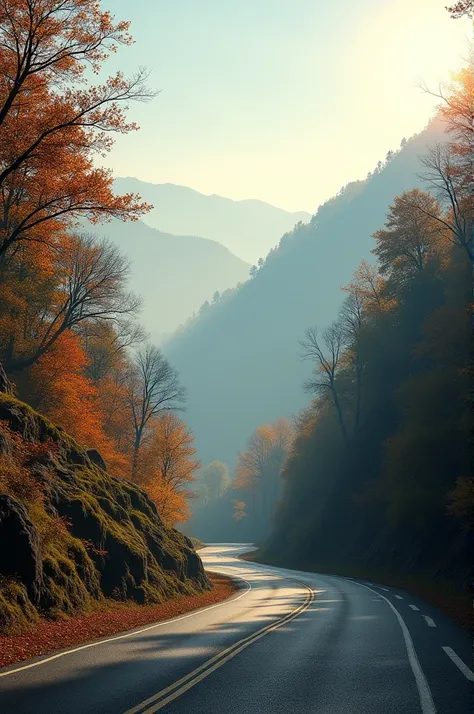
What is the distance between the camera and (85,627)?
54.7 ft

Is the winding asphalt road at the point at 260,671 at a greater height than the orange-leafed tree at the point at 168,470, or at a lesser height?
lesser

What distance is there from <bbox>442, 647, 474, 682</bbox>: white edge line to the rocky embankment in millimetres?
9177

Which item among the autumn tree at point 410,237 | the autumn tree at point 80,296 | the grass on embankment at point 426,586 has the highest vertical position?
the autumn tree at point 410,237

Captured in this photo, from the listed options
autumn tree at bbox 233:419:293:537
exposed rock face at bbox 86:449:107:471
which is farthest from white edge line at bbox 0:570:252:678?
autumn tree at bbox 233:419:293:537

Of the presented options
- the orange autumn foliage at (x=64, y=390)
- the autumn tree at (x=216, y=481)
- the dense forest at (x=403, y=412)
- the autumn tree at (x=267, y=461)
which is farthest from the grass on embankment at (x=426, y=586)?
the autumn tree at (x=216, y=481)

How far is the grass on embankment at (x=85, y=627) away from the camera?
42.5 ft

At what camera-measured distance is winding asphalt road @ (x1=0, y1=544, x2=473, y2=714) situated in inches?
341

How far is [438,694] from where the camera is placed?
9.30 meters

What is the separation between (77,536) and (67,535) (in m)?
1.32

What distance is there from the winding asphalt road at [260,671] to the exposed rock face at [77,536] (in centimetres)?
287

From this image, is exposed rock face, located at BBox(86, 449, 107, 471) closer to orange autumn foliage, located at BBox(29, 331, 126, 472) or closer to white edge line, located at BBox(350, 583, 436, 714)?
orange autumn foliage, located at BBox(29, 331, 126, 472)

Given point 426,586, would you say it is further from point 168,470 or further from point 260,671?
point 168,470

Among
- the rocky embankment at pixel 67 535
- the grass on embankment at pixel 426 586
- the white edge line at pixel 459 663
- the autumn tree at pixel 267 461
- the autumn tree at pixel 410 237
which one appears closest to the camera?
the white edge line at pixel 459 663

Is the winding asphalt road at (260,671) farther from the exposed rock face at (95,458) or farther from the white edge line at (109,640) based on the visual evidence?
the exposed rock face at (95,458)
